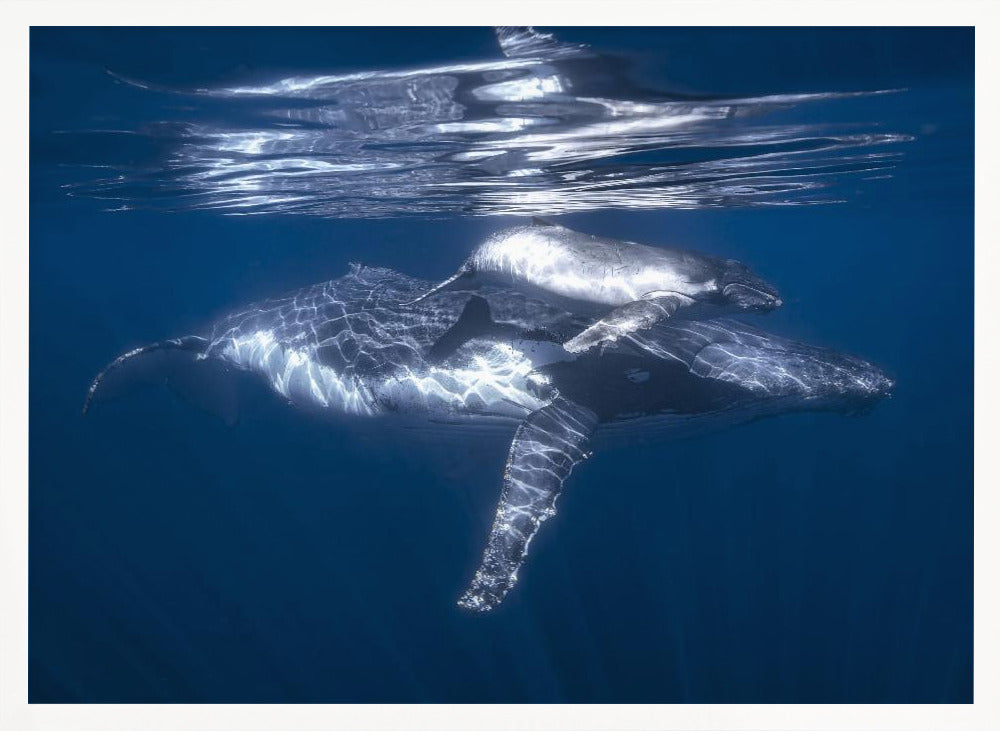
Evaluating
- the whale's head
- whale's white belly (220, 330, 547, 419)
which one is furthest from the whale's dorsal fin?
whale's white belly (220, 330, 547, 419)

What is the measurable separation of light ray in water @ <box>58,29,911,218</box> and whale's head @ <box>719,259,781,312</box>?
2.72m

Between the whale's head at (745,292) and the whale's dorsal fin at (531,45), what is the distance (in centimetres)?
370

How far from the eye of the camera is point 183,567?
563 inches

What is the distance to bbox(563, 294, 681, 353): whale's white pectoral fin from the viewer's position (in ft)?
25.7

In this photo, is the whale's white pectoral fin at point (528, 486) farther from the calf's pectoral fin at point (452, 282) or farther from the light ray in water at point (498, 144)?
the light ray in water at point (498, 144)

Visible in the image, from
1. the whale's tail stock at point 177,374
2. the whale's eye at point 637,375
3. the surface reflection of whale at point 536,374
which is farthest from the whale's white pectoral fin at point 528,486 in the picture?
the whale's tail stock at point 177,374

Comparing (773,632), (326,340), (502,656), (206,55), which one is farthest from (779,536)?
(206,55)

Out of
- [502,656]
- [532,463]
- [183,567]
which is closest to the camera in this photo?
[532,463]

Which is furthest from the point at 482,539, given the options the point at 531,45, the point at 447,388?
the point at 531,45

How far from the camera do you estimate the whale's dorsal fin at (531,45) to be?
603 cm

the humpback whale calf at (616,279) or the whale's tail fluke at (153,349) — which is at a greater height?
the humpback whale calf at (616,279)

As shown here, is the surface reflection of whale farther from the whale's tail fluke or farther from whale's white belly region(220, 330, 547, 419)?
the whale's tail fluke
